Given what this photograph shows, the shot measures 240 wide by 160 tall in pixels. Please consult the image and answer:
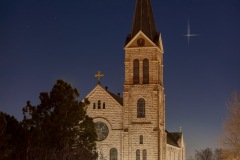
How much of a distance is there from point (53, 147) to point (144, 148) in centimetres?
2856

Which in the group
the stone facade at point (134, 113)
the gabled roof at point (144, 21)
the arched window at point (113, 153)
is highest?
the gabled roof at point (144, 21)

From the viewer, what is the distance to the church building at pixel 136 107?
91688mm

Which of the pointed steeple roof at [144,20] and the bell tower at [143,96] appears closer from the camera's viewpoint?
the bell tower at [143,96]

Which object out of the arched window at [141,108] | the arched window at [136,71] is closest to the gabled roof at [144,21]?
the arched window at [136,71]

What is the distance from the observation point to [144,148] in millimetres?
91125

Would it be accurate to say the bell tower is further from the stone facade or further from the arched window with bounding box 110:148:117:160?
the arched window with bounding box 110:148:117:160

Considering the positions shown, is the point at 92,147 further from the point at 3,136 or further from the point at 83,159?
the point at 3,136

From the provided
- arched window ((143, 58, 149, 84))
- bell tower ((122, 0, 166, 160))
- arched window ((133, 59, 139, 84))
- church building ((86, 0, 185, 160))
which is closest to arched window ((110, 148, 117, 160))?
church building ((86, 0, 185, 160))

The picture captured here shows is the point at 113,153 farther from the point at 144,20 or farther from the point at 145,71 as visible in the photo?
the point at 144,20

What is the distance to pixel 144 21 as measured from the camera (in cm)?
9581

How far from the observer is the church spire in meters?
94.9

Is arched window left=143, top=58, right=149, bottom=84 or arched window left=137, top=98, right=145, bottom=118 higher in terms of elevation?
arched window left=143, top=58, right=149, bottom=84

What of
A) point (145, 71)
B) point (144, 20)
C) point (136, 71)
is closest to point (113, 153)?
point (136, 71)

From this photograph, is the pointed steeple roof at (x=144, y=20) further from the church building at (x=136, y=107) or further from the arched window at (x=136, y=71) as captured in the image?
the arched window at (x=136, y=71)
